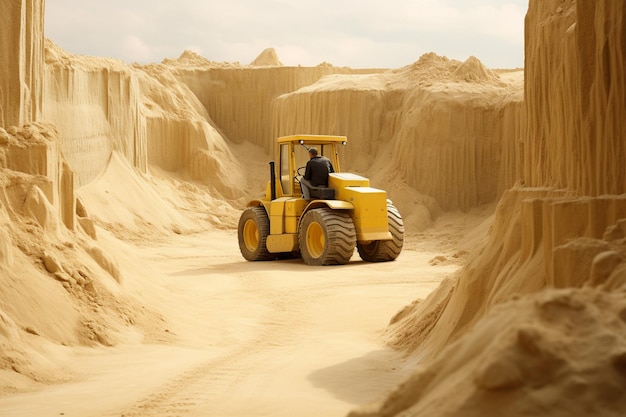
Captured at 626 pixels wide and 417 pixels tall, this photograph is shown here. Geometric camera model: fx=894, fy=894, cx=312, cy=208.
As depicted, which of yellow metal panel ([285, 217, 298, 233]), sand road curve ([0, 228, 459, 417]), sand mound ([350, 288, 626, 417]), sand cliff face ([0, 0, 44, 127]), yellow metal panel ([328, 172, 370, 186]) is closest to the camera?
sand mound ([350, 288, 626, 417])

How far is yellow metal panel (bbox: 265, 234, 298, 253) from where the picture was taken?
1509cm

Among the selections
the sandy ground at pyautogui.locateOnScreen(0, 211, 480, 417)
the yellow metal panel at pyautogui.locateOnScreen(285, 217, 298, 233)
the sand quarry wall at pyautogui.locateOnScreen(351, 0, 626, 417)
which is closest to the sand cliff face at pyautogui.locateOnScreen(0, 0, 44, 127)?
the sandy ground at pyautogui.locateOnScreen(0, 211, 480, 417)

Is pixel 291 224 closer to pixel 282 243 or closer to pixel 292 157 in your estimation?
pixel 282 243

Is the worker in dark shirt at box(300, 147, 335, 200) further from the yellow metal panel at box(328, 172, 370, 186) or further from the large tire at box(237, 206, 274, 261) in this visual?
the large tire at box(237, 206, 274, 261)

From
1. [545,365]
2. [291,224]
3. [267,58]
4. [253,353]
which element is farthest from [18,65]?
[267,58]

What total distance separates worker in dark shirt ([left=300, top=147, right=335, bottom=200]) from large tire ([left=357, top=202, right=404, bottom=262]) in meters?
1.20

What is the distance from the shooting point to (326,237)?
14.0m

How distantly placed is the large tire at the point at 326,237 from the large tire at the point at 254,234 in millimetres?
1130

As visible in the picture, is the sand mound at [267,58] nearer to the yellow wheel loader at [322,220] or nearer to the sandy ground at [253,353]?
the yellow wheel loader at [322,220]

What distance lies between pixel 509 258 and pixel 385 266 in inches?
327

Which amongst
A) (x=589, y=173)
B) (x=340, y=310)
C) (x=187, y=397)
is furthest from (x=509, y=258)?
(x=340, y=310)

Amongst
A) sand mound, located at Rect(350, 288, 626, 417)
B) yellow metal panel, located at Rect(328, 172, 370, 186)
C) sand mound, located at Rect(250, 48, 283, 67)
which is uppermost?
sand mound, located at Rect(250, 48, 283, 67)

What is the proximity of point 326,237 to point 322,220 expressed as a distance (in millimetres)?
316

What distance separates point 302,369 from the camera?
6211 mm
